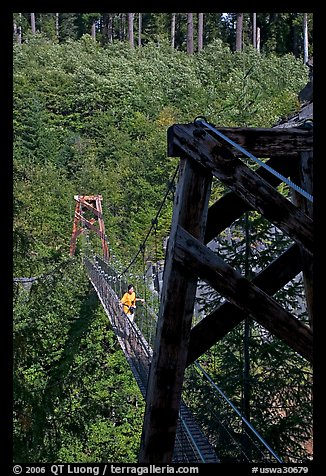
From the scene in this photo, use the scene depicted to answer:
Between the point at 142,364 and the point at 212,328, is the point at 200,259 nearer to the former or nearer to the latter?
the point at 212,328

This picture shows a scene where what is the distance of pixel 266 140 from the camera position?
1.43 meters

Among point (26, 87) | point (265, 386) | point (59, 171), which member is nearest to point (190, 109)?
point (59, 171)

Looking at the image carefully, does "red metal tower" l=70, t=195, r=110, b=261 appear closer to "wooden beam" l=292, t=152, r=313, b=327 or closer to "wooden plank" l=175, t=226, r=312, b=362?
"wooden beam" l=292, t=152, r=313, b=327

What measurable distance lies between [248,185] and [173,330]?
14.8 inches

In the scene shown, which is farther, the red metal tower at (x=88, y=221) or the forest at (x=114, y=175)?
the red metal tower at (x=88, y=221)

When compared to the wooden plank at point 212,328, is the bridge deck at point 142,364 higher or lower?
lower

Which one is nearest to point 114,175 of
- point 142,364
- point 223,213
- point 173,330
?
point 142,364

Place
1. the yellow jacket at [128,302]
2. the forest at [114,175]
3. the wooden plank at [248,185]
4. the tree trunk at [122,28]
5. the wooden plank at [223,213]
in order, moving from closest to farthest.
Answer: the wooden plank at [248,185]
the wooden plank at [223,213]
the forest at [114,175]
the yellow jacket at [128,302]
the tree trunk at [122,28]

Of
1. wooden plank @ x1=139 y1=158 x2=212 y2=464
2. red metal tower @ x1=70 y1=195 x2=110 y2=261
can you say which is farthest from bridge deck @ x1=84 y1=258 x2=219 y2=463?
red metal tower @ x1=70 y1=195 x2=110 y2=261

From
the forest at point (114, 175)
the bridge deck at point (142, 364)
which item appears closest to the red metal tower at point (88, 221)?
the forest at point (114, 175)

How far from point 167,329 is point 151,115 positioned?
17382 mm

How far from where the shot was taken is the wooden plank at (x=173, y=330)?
135 centimetres

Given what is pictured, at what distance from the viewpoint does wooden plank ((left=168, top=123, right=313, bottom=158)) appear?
1.37 meters

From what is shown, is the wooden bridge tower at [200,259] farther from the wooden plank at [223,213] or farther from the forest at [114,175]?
the forest at [114,175]
